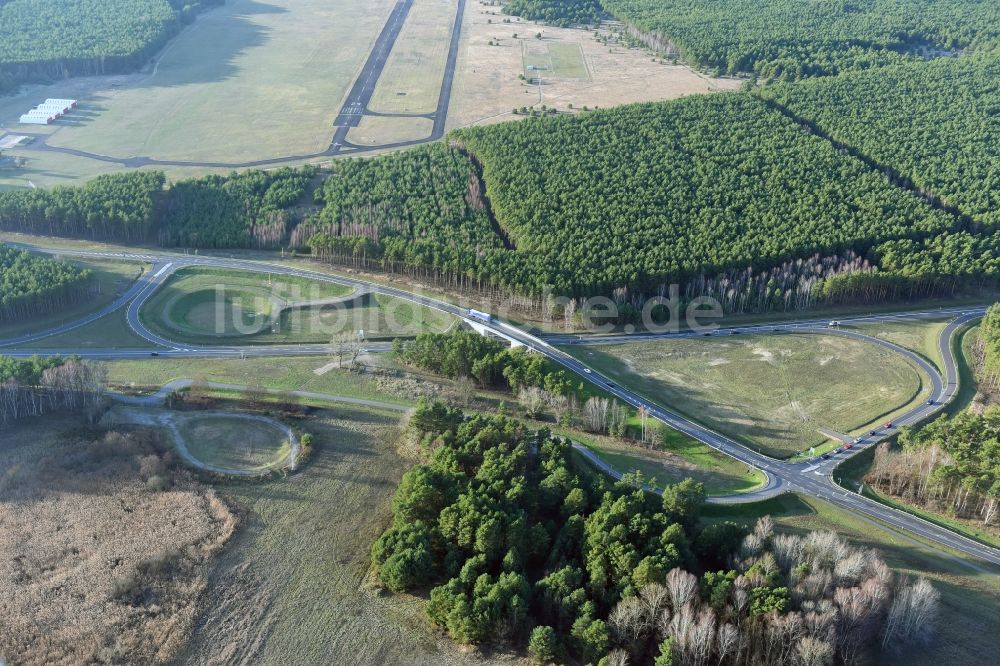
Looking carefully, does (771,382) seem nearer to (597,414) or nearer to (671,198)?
(597,414)

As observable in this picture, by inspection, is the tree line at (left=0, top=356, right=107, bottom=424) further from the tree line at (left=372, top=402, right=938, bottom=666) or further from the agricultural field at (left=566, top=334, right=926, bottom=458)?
the agricultural field at (left=566, top=334, right=926, bottom=458)

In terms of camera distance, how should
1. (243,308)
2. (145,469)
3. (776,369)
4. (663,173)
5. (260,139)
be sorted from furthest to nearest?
1. (260,139)
2. (663,173)
3. (243,308)
4. (776,369)
5. (145,469)

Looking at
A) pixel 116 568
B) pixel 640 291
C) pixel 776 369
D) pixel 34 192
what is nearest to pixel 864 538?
pixel 776 369

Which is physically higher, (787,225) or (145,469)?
(787,225)

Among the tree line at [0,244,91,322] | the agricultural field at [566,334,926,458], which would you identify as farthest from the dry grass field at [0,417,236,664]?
the agricultural field at [566,334,926,458]

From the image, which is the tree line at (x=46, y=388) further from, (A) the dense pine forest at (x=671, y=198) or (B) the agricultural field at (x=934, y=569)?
(B) the agricultural field at (x=934, y=569)

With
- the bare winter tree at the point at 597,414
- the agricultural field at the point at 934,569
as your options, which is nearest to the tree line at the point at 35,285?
the bare winter tree at the point at 597,414

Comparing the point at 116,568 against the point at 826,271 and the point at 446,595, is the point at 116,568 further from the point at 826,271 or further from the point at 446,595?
the point at 826,271
